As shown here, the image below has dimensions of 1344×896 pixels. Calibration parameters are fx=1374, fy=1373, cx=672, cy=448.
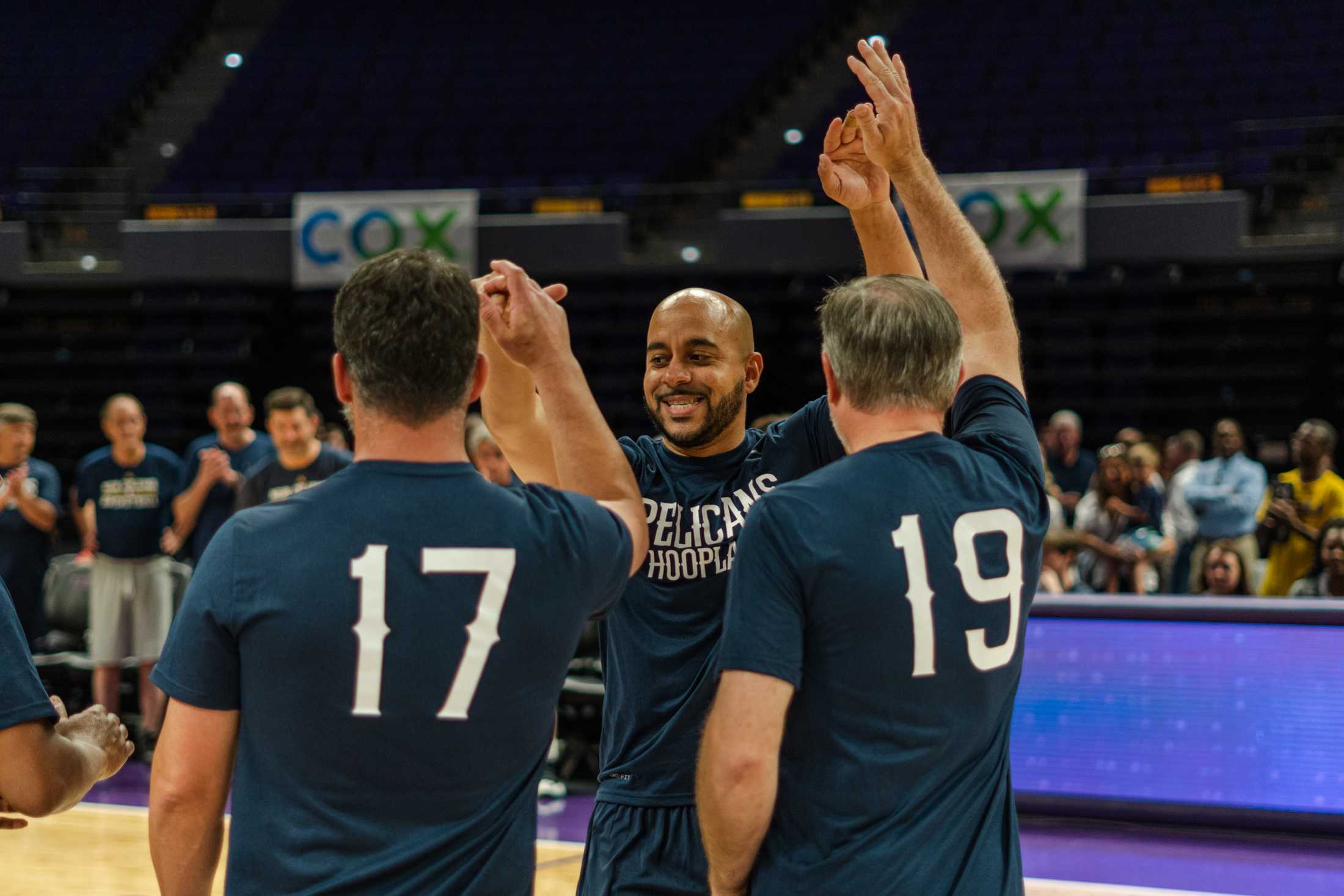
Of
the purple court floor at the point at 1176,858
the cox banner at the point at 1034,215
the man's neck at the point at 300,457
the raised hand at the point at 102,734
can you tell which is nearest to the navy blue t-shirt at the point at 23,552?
the man's neck at the point at 300,457

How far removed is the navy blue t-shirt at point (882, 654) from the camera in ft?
6.24

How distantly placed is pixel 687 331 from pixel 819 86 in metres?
14.0

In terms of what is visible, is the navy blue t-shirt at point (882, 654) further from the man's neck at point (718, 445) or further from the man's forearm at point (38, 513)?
the man's forearm at point (38, 513)

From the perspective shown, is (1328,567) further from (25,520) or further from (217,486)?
(25,520)

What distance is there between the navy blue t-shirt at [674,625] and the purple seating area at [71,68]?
14468mm

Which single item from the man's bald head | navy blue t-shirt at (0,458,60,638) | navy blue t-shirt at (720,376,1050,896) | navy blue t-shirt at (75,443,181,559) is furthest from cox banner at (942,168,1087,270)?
navy blue t-shirt at (720,376,1050,896)

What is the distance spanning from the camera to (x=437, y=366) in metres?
1.80

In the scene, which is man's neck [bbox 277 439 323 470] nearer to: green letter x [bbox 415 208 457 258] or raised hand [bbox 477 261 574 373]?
raised hand [bbox 477 261 574 373]

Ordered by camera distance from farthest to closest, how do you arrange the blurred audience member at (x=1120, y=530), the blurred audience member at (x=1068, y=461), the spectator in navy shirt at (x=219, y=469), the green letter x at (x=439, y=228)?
1. the green letter x at (x=439, y=228)
2. the blurred audience member at (x=1068, y=461)
3. the blurred audience member at (x=1120, y=530)
4. the spectator in navy shirt at (x=219, y=469)

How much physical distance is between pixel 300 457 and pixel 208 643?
5363 mm

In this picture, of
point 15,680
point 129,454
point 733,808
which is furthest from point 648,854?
point 129,454

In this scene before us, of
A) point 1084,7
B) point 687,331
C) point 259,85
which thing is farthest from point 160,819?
point 259,85

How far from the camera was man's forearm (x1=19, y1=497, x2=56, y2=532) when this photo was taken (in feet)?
25.4

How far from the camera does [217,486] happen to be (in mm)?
7785
